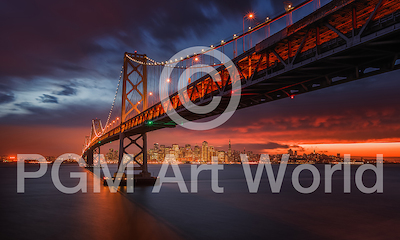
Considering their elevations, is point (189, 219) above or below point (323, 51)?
below


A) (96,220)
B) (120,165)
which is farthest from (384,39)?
(120,165)

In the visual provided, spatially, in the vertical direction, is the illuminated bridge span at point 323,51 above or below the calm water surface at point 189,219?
above

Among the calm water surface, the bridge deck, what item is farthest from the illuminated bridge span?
the calm water surface

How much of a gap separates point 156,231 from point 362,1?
15248 mm

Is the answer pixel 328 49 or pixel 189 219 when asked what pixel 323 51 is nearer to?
pixel 328 49

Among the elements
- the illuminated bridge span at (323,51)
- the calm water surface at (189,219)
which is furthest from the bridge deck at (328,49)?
the calm water surface at (189,219)

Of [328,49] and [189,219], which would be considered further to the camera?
[189,219]

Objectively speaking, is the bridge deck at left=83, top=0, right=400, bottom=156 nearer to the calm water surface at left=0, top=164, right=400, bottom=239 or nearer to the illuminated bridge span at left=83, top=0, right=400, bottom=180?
the illuminated bridge span at left=83, top=0, right=400, bottom=180

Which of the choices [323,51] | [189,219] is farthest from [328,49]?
[189,219]

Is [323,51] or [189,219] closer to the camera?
[323,51]

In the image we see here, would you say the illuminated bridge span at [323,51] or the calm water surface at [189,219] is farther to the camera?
the calm water surface at [189,219]

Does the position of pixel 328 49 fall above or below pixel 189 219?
above

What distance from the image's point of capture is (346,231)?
763 inches

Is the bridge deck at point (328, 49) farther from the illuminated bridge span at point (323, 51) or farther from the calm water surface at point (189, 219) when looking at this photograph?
the calm water surface at point (189, 219)
